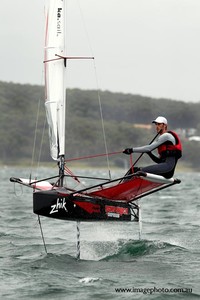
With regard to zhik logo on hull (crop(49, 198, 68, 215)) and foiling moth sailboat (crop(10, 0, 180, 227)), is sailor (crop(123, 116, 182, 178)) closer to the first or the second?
foiling moth sailboat (crop(10, 0, 180, 227))

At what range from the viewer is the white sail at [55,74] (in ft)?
41.7


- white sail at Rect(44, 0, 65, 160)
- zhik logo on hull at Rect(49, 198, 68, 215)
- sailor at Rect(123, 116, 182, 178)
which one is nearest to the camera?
zhik logo on hull at Rect(49, 198, 68, 215)

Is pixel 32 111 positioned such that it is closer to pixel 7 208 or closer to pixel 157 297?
pixel 7 208

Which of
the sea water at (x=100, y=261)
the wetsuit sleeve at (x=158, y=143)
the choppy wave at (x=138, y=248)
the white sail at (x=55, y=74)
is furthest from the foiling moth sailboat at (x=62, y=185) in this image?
the sea water at (x=100, y=261)

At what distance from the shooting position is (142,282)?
32.2ft

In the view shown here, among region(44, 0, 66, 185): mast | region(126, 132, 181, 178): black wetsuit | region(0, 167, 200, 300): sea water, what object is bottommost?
region(0, 167, 200, 300): sea water

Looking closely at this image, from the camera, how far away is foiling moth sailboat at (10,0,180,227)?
11.4m

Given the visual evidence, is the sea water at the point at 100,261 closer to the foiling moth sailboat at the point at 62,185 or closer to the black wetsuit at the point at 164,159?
the foiling moth sailboat at the point at 62,185

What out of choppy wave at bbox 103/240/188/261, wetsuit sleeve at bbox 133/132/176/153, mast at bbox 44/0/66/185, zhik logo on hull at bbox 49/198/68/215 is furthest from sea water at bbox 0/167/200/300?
wetsuit sleeve at bbox 133/132/176/153

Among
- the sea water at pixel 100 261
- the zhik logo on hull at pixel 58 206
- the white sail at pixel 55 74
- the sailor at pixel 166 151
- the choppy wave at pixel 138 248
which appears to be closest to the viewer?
the sea water at pixel 100 261

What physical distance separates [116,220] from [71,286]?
2.76 meters

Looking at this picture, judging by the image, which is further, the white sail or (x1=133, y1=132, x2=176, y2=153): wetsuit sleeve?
the white sail

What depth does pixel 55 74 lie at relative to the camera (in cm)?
1276

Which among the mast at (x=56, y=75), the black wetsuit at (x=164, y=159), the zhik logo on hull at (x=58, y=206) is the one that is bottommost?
the zhik logo on hull at (x=58, y=206)
